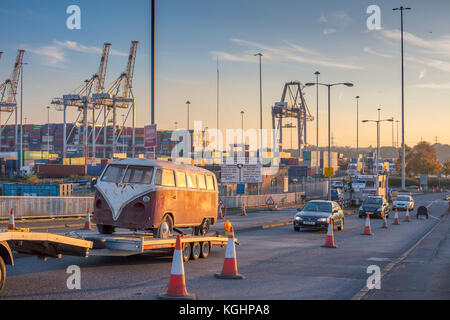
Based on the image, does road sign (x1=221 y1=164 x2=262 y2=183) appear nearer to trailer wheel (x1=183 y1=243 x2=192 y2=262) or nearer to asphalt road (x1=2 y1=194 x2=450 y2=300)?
asphalt road (x1=2 y1=194 x2=450 y2=300)

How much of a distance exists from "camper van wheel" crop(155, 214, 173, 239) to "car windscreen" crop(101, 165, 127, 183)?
4.76 feet

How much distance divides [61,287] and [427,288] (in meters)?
6.76

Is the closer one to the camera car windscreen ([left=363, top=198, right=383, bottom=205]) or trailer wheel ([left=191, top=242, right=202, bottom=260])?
trailer wheel ([left=191, top=242, right=202, bottom=260])

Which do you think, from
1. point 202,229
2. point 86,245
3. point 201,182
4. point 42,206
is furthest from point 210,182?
point 42,206

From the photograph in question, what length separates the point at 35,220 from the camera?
1125 inches

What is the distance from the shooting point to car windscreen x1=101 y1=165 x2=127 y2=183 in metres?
13.8

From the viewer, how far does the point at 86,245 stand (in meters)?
11.6

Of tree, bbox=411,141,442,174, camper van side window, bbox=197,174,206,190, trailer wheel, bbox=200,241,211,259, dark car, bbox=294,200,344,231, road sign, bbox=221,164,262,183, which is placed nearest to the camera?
trailer wheel, bbox=200,241,211,259

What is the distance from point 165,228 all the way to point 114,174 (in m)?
1.78

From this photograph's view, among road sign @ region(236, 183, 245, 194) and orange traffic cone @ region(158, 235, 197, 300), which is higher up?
orange traffic cone @ region(158, 235, 197, 300)

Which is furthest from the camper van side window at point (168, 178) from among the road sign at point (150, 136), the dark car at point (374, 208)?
the dark car at point (374, 208)

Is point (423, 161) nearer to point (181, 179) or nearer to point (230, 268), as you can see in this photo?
A: point (181, 179)

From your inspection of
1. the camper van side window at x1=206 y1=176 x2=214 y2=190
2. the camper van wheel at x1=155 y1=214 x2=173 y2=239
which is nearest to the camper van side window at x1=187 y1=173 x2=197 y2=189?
the camper van side window at x1=206 y1=176 x2=214 y2=190

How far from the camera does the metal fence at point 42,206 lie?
27.8m
